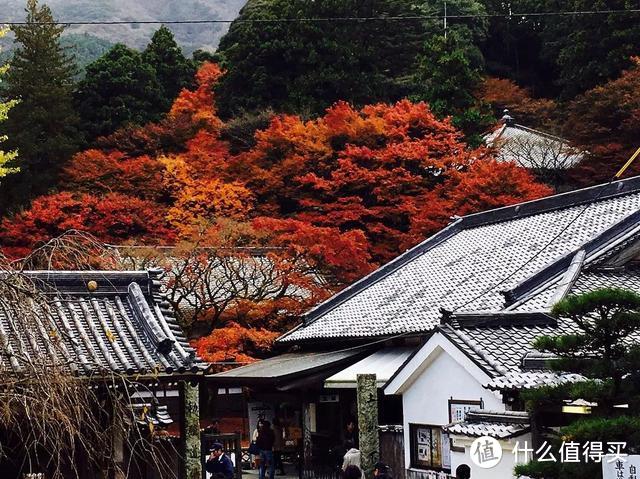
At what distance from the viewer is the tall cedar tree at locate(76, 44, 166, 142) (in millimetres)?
44406

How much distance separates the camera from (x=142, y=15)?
12481 centimetres

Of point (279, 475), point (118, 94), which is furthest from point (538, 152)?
point (279, 475)

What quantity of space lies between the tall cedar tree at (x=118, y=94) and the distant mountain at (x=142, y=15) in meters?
64.3

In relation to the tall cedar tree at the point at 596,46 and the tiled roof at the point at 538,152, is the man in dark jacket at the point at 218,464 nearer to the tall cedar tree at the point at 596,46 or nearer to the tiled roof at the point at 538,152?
the tiled roof at the point at 538,152

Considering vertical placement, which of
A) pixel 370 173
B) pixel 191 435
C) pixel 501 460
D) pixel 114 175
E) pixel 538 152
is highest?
pixel 538 152

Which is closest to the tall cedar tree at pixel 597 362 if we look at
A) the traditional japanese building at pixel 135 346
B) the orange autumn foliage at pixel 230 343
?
the traditional japanese building at pixel 135 346

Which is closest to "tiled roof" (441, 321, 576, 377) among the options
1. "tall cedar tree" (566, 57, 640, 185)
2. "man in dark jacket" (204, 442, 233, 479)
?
"man in dark jacket" (204, 442, 233, 479)

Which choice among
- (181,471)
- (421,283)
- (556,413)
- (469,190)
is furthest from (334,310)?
(556,413)

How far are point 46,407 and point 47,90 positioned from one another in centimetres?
3676

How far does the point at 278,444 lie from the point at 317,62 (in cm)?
2352

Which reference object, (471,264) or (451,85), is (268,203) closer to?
(451,85)

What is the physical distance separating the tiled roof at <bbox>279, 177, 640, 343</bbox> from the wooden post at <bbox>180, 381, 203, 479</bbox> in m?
6.67

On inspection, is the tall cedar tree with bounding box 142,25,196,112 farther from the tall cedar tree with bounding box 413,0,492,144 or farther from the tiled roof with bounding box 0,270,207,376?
the tiled roof with bounding box 0,270,207,376

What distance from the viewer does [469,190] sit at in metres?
31.7
